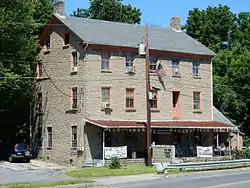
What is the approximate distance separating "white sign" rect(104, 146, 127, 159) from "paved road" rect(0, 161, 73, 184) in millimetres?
4542

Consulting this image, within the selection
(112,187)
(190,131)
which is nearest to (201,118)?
(190,131)

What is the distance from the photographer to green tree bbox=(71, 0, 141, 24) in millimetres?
68250

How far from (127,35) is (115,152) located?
10.5 meters

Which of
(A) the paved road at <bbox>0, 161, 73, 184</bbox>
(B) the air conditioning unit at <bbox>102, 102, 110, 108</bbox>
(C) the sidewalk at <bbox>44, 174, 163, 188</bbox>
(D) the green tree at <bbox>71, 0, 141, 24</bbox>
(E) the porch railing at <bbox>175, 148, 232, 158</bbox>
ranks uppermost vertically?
(D) the green tree at <bbox>71, 0, 141, 24</bbox>

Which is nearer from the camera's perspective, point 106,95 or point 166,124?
point 106,95

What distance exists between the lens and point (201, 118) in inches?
1806

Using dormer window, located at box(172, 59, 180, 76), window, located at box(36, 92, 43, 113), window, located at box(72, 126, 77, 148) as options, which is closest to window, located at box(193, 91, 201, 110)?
dormer window, located at box(172, 59, 180, 76)

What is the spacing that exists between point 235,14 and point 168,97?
117ft

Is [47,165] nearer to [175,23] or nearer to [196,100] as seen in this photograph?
[196,100]

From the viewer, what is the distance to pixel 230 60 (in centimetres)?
6275

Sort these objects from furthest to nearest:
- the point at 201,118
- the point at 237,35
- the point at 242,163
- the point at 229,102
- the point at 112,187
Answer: the point at 237,35 → the point at 229,102 → the point at 201,118 → the point at 242,163 → the point at 112,187

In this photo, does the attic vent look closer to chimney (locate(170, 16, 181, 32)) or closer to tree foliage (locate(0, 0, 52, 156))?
tree foliage (locate(0, 0, 52, 156))

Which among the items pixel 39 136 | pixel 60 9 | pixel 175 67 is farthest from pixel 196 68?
pixel 39 136

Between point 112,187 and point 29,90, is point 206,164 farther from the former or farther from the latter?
point 29,90
